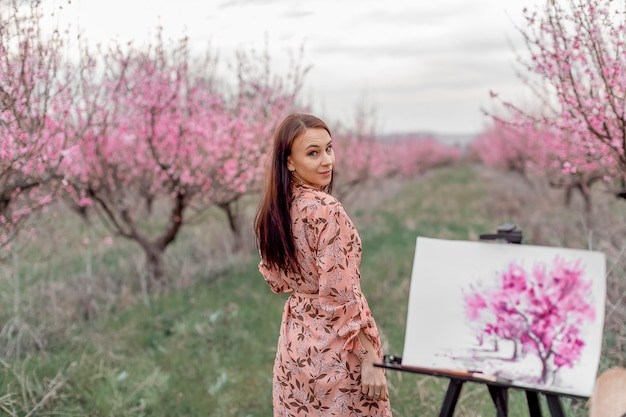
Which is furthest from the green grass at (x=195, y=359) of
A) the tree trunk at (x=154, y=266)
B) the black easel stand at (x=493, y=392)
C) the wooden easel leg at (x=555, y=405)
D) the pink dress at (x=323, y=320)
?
the wooden easel leg at (x=555, y=405)

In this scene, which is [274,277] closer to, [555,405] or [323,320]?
[323,320]

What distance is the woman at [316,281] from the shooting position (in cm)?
268

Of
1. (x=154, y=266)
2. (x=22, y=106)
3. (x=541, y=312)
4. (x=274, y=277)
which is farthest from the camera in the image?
A: (x=154, y=266)

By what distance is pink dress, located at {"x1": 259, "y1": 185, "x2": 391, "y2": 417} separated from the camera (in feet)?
8.76

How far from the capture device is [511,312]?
230cm

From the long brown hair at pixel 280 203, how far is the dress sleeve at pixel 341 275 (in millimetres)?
153

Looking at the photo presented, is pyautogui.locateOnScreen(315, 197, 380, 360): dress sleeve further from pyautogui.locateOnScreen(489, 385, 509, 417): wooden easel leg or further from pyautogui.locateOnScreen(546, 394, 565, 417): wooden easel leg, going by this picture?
pyautogui.locateOnScreen(546, 394, 565, 417): wooden easel leg

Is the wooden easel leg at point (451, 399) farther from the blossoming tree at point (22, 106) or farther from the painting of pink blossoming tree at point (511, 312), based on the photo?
the blossoming tree at point (22, 106)

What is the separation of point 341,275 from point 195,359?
3.93m

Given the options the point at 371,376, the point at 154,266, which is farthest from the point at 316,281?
the point at 154,266

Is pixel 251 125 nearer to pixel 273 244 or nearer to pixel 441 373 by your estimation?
pixel 273 244

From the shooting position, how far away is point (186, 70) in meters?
8.96

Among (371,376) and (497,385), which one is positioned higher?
(497,385)

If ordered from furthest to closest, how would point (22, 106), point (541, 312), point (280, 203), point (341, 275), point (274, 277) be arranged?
1. point (22, 106)
2. point (274, 277)
3. point (280, 203)
4. point (341, 275)
5. point (541, 312)
